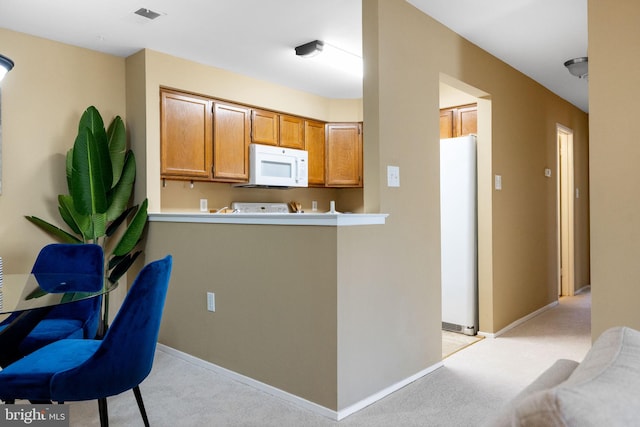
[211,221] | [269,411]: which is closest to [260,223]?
[211,221]

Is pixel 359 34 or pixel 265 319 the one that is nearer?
pixel 265 319

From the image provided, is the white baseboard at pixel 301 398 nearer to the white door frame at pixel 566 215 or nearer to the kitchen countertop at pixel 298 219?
the kitchen countertop at pixel 298 219

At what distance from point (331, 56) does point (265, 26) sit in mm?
743

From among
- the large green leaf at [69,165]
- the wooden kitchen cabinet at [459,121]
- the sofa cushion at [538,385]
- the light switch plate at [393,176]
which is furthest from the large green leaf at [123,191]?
the sofa cushion at [538,385]

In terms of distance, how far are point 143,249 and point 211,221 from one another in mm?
1003

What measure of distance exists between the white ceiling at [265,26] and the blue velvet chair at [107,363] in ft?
6.45

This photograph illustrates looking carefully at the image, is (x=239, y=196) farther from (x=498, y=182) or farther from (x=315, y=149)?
(x=498, y=182)

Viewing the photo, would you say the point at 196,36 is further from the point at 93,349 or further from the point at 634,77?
the point at 634,77

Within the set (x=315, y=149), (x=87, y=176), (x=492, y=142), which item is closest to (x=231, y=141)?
(x=315, y=149)

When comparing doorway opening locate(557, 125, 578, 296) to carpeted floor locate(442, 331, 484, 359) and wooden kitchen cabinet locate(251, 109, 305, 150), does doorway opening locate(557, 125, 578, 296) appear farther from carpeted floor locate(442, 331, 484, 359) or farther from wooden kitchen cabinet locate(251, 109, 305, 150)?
wooden kitchen cabinet locate(251, 109, 305, 150)

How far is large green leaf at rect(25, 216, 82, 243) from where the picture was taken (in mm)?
3320

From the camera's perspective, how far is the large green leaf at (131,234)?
3.46 metres

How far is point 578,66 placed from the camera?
3.92m

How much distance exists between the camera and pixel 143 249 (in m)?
3.71
